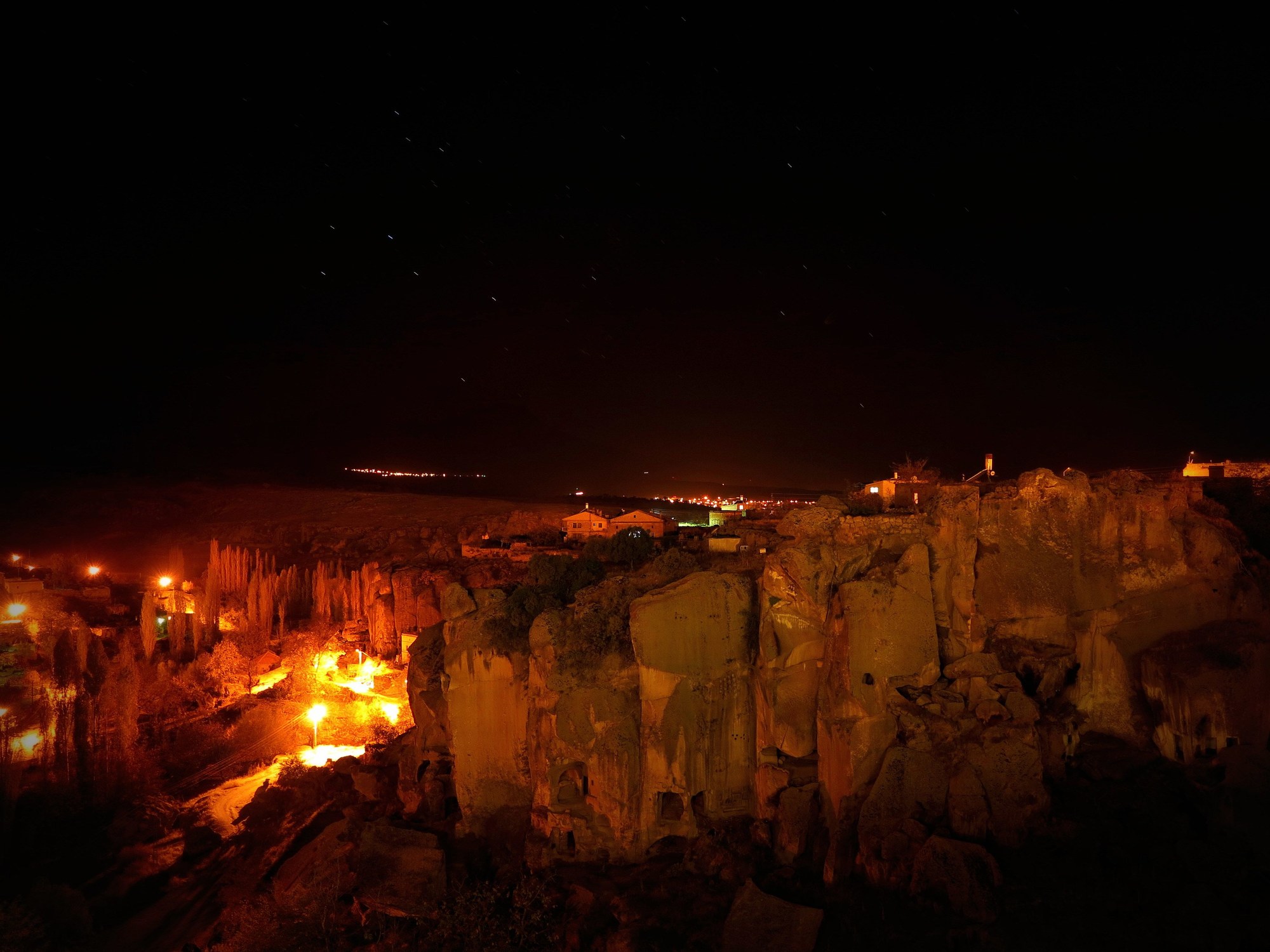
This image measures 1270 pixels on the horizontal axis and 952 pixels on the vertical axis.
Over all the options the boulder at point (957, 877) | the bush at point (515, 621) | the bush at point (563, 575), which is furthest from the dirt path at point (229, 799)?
the boulder at point (957, 877)

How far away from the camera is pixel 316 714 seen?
2742 centimetres

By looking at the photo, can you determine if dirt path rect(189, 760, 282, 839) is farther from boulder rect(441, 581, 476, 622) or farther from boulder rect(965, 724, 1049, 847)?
boulder rect(965, 724, 1049, 847)

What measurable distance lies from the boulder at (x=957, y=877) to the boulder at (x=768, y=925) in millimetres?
1753

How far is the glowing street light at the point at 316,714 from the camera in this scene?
26.6 m

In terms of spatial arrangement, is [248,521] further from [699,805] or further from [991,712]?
[991,712]

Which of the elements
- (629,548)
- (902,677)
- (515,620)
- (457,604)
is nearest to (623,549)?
(629,548)

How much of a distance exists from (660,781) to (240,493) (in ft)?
265

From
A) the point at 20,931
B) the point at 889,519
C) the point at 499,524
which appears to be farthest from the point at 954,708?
the point at 499,524

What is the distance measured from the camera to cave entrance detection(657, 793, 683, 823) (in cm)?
1456

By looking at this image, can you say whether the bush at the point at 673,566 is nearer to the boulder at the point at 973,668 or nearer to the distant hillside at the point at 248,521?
the boulder at the point at 973,668

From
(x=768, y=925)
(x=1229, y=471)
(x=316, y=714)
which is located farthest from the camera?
(x=316, y=714)

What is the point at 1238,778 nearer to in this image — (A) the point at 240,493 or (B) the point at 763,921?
(B) the point at 763,921

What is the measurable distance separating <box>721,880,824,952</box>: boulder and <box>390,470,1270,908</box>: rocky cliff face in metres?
1.07

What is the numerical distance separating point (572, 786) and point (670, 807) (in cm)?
207
